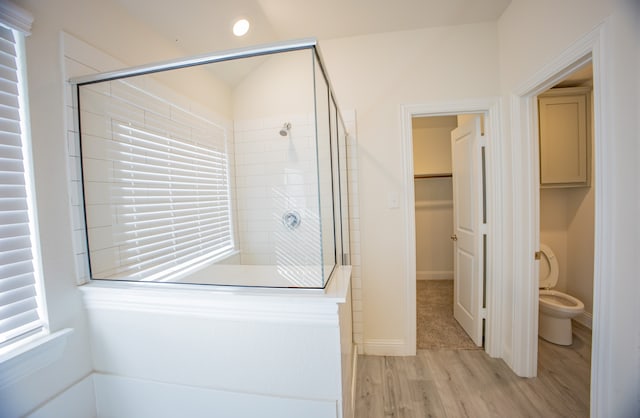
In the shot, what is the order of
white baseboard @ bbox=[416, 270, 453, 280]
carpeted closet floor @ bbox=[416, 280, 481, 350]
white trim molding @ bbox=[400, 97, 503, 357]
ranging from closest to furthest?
white trim molding @ bbox=[400, 97, 503, 357], carpeted closet floor @ bbox=[416, 280, 481, 350], white baseboard @ bbox=[416, 270, 453, 280]

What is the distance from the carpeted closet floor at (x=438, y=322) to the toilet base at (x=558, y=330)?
64 centimetres

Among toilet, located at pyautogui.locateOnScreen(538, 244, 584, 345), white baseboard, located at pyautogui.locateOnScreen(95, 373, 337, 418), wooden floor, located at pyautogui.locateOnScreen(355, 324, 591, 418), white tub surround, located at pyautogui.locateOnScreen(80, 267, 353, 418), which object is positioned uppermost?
white tub surround, located at pyautogui.locateOnScreen(80, 267, 353, 418)

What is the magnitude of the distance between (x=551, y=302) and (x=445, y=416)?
4.70 ft

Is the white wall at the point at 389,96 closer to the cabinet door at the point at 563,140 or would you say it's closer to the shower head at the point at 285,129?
the shower head at the point at 285,129

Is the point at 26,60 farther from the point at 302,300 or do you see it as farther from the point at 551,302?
the point at 551,302

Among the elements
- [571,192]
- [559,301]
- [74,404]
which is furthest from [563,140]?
[74,404]

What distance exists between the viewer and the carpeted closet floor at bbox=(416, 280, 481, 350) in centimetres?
214

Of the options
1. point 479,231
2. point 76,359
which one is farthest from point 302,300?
point 479,231

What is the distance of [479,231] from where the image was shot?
1998mm

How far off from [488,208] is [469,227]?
0.95ft

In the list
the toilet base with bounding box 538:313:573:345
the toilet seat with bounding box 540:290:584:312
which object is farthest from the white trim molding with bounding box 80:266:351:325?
the toilet base with bounding box 538:313:573:345

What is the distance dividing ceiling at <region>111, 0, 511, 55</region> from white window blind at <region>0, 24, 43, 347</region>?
2.54 ft

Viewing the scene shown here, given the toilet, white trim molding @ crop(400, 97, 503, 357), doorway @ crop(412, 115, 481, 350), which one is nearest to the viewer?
white trim molding @ crop(400, 97, 503, 357)

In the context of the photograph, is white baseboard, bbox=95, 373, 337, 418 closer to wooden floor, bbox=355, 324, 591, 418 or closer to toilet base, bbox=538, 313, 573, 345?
wooden floor, bbox=355, 324, 591, 418
